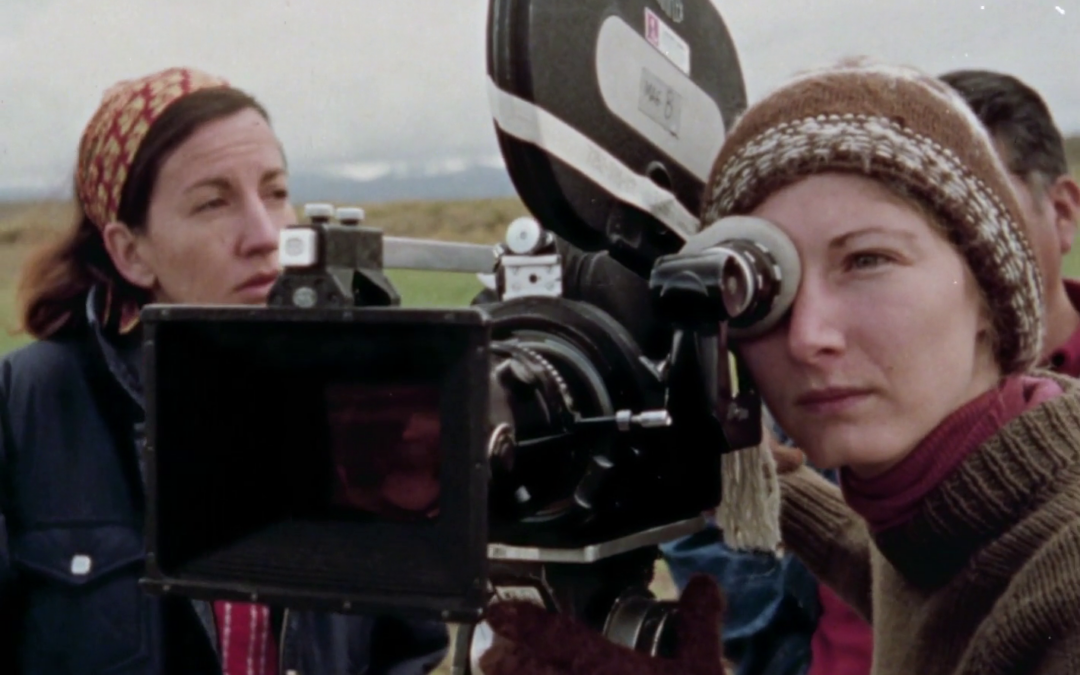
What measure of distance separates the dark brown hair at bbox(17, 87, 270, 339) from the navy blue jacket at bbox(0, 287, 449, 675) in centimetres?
5

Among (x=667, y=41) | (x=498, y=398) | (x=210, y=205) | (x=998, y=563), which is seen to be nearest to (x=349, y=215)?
(x=498, y=398)

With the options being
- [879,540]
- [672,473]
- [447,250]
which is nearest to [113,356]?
[447,250]

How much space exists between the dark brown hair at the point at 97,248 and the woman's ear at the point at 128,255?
0.01 m

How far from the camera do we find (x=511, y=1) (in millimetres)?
829

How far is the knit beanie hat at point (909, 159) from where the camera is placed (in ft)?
2.64

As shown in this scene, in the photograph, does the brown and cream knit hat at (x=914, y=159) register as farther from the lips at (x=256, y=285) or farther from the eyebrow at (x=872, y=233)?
the lips at (x=256, y=285)

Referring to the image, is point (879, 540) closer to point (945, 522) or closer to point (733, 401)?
point (945, 522)

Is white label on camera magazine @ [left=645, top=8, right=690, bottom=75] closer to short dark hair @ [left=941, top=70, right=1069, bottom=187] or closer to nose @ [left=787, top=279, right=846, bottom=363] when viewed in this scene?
nose @ [left=787, top=279, right=846, bottom=363]

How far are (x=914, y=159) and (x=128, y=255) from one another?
838mm

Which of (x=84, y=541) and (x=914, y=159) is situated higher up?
(x=914, y=159)

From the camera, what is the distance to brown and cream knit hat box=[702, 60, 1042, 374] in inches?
31.7

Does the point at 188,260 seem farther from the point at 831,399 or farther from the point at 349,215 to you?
the point at 831,399

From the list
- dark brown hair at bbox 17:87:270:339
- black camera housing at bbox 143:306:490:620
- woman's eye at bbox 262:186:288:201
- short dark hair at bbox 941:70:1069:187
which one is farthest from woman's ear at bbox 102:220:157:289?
short dark hair at bbox 941:70:1069:187

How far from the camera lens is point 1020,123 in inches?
58.1
